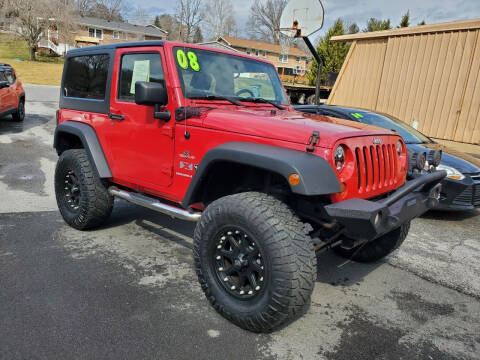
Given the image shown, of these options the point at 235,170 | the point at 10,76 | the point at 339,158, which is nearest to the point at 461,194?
the point at 339,158

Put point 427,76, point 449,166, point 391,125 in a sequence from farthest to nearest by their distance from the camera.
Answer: point 427,76, point 391,125, point 449,166

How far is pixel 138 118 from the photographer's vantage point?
3.57m

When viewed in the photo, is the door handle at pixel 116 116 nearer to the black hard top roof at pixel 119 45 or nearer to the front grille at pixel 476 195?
the black hard top roof at pixel 119 45

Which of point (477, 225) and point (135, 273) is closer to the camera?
point (135, 273)

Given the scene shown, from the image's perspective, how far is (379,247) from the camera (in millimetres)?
3830

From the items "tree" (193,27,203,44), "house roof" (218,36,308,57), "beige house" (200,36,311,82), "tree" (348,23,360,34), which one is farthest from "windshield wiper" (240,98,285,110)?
"tree" (348,23,360,34)

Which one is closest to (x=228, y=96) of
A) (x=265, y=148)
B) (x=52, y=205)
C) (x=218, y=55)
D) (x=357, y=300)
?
(x=218, y=55)

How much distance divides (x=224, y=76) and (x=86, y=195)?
1.91 metres

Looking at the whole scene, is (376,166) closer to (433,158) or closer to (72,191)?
(433,158)

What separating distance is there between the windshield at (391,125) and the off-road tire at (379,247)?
2.80 m

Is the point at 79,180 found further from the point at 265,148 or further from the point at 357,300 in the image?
the point at 357,300

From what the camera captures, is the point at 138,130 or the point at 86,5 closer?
the point at 138,130

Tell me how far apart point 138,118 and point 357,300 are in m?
2.52

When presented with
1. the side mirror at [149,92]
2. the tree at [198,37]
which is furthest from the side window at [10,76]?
the tree at [198,37]
